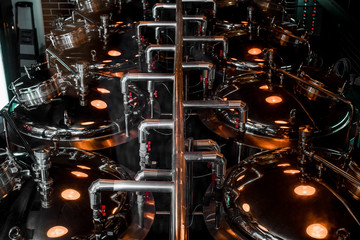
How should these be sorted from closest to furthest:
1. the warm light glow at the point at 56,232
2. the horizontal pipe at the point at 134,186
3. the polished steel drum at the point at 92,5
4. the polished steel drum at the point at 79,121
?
the horizontal pipe at the point at 134,186, the warm light glow at the point at 56,232, the polished steel drum at the point at 79,121, the polished steel drum at the point at 92,5

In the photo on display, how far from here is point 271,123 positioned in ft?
10.7

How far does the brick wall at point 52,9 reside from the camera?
25.8 ft

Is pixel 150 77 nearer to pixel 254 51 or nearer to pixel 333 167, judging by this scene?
pixel 333 167

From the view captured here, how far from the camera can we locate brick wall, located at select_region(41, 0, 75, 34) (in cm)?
785

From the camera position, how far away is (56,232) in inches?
85.2

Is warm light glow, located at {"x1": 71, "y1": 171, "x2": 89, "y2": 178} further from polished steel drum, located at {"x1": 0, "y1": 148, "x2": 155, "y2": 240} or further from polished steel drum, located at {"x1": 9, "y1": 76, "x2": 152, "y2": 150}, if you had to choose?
polished steel drum, located at {"x1": 9, "y1": 76, "x2": 152, "y2": 150}

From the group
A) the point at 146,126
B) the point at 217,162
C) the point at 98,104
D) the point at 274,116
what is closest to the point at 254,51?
the point at 274,116

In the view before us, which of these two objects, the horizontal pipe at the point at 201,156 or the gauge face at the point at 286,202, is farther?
the gauge face at the point at 286,202

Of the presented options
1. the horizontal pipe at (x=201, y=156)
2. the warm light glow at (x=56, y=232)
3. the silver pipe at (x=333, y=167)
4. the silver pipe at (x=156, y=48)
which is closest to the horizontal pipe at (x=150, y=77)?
the silver pipe at (x=156, y=48)

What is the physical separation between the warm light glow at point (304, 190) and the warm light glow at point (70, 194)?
118 cm

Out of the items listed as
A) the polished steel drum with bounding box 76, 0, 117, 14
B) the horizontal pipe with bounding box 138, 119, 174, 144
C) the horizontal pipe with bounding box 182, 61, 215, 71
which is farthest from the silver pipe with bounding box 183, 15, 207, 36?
the polished steel drum with bounding box 76, 0, 117, 14

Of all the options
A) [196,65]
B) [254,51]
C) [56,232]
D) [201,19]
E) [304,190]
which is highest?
[201,19]

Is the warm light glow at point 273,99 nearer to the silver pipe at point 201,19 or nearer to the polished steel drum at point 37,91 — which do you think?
the silver pipe at point 201,19

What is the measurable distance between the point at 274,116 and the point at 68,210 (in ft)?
Result: 5.63
